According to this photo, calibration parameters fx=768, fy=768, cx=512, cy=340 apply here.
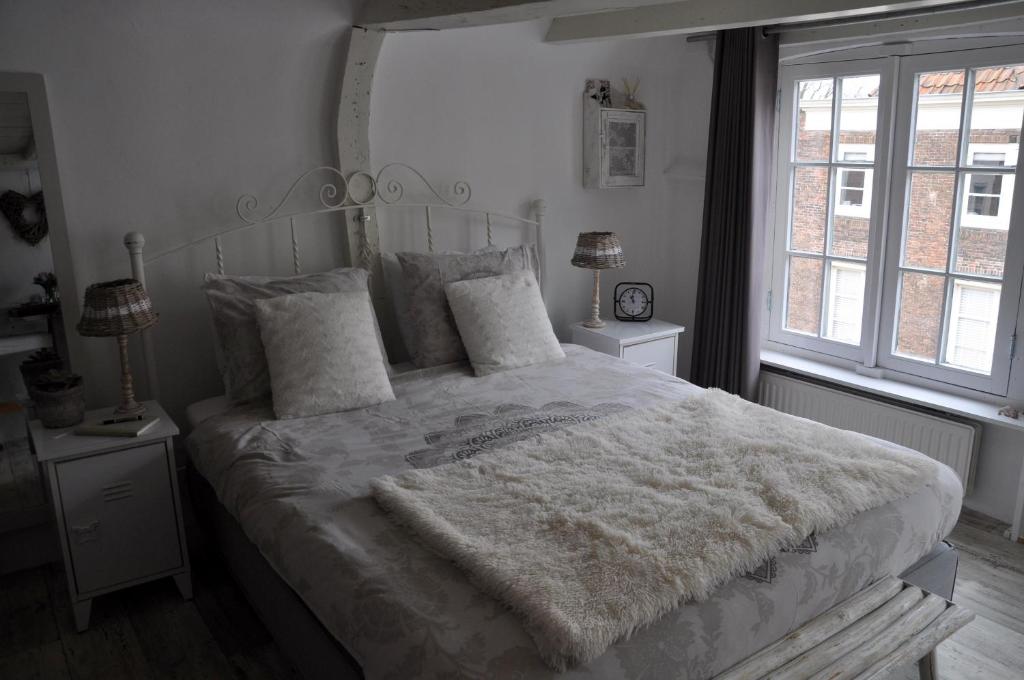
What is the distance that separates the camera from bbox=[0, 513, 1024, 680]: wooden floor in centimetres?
229

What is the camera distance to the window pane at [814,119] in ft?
11.7

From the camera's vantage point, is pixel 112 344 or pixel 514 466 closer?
pixel 514 466

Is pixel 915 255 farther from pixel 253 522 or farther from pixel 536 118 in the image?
pixel 253 522

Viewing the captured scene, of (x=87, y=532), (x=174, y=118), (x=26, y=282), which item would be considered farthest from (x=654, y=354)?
(x=26, y=282)

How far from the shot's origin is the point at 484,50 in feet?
11.5

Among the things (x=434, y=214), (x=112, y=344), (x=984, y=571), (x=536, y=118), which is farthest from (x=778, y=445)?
(x=112, y=344)

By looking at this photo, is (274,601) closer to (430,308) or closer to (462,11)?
(430,308)

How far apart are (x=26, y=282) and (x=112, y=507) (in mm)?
851

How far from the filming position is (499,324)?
10.2ft

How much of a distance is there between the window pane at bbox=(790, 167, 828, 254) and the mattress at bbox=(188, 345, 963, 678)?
1308 mm

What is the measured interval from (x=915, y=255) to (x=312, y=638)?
2.89m

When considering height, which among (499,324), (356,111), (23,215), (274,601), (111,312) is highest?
(356,111)

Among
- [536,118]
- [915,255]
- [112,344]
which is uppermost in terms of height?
[536,118]

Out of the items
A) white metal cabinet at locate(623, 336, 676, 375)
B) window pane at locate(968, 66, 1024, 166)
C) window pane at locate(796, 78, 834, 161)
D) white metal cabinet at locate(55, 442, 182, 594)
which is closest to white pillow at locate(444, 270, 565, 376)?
white metal cabinet at locate(623, 336, 676, 375)
